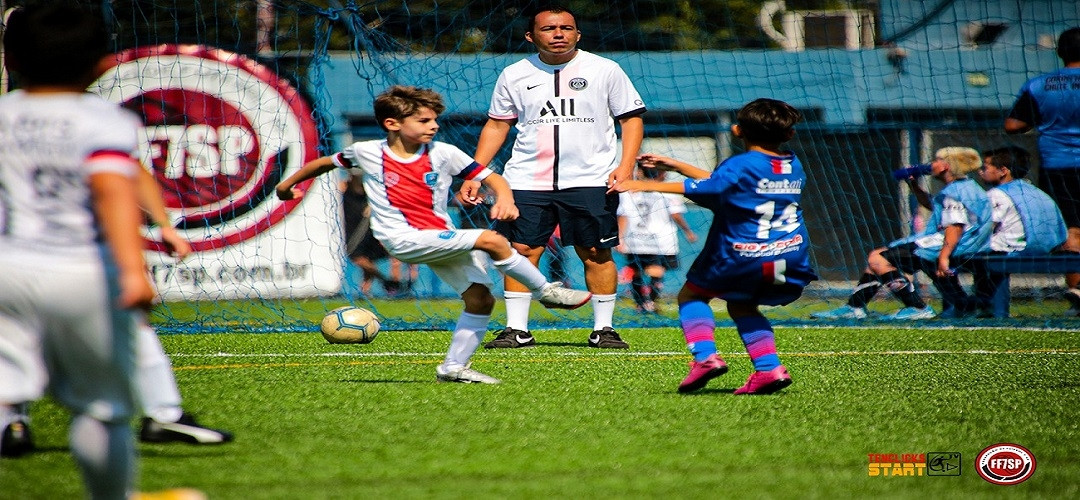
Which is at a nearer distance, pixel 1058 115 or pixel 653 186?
pixel 653 186

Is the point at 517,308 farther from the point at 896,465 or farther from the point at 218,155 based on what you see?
the point at 218,155

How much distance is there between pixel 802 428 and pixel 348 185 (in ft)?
35.1

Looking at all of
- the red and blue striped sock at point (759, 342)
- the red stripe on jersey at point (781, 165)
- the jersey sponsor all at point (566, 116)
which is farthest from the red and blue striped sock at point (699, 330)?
the jersey sponsor all at point (566, 116)

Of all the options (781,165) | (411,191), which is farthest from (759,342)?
(411,191)

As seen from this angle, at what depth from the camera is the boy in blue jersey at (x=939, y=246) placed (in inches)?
386

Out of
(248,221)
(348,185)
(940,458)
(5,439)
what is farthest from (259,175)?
(940,458)

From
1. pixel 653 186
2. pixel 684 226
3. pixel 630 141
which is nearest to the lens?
pixel 653 186

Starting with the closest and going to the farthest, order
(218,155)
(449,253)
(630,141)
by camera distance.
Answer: (449,253), (630,141), (218,155)

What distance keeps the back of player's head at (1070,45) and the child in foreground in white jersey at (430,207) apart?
4453mm

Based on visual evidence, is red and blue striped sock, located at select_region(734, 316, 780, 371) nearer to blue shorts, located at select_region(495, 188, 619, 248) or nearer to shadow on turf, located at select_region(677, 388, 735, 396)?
shadow on turf, located at select_region(677, 388, 735, 396)

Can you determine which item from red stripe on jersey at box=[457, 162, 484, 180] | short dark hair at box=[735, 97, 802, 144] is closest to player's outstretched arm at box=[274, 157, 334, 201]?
red stripe on jersey at box=[457, 162, 484, 180]

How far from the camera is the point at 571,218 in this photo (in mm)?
7012

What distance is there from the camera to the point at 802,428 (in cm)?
395

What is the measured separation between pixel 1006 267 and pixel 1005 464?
22.3ft
